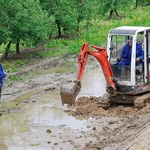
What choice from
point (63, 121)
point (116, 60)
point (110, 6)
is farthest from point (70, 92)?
point (110, 6)

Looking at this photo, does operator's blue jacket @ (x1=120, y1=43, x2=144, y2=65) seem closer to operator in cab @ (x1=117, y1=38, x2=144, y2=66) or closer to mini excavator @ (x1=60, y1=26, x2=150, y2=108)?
operator in cab @ (x1=117, y1=38, x2=144, y2=66)

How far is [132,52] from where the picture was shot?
47.2 ft

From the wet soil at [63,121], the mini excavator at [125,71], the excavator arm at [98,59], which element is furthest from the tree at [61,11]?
the excavator arm at [98,59]

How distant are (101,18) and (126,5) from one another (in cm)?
467

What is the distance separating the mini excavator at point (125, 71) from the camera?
14.4 meters

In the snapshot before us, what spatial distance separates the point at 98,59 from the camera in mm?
14281

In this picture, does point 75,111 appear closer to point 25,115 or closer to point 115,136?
point 25,115

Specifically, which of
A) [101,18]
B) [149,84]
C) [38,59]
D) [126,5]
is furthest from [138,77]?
[126,5]

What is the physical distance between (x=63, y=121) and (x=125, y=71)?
2.57 meters

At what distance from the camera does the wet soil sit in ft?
39.2

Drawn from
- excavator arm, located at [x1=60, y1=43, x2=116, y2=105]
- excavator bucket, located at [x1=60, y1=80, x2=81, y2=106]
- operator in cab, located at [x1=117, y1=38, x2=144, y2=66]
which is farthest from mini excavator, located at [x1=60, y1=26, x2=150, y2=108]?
excavator bucket, located at [x1=60, y1=80, x2=81, y2=106]

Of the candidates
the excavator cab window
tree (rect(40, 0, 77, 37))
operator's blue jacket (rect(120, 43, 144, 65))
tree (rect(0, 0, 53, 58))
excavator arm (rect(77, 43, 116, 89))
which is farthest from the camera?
tree (rect(40, 0, 77, 37))

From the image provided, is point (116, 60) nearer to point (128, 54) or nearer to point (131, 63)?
point (128, 54)

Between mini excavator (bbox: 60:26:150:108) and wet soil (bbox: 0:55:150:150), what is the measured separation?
37 cm
